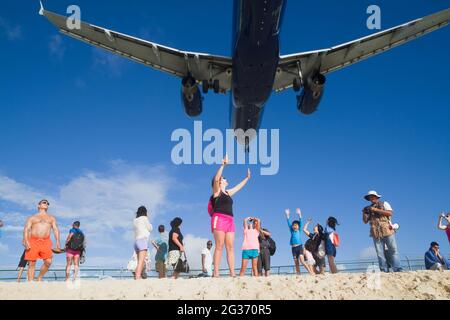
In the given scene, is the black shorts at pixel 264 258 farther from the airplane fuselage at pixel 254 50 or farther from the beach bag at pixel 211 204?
the airplane fuselage at pixel 254 50

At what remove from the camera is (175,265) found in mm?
9008

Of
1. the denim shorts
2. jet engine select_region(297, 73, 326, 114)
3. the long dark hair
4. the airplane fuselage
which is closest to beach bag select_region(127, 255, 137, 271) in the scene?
the denim shorts

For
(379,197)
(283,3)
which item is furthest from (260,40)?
(379,197)

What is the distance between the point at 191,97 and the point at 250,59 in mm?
4060

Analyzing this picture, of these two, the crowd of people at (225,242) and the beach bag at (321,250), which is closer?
the crowd of people at (225,242)

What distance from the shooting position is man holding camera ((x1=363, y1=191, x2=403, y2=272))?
26.9ft

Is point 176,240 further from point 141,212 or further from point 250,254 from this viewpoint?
point 250,254

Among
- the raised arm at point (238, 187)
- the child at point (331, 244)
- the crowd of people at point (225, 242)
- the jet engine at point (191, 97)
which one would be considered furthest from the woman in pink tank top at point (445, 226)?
the jet engine at point (191, 97)

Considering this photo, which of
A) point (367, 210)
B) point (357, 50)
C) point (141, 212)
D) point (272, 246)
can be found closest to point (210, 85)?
point (357, 50)

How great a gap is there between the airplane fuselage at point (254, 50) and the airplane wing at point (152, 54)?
265 cm

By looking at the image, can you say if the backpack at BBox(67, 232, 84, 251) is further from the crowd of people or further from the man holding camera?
the man holding camera

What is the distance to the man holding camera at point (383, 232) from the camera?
8188 mm

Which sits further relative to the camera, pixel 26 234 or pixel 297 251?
pixel 297 251

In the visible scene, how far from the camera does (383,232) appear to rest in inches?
328
